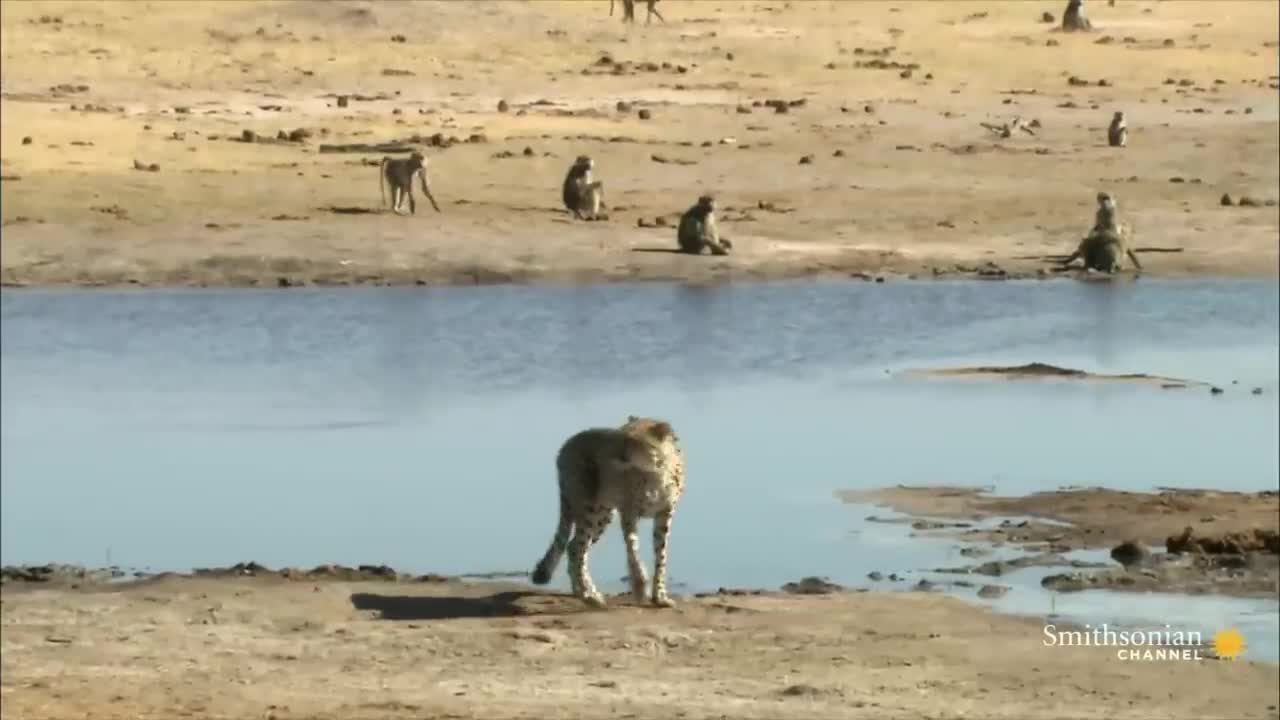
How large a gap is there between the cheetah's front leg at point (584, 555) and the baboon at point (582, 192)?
53.5 feet

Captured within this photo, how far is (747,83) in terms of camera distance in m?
40.9

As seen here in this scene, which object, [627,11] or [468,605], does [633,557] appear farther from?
[627,11]

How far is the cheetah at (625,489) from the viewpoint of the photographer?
12734 mm

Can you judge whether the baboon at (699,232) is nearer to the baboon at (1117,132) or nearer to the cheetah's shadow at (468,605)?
the baboon at (1117,132)

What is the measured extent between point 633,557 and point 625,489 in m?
0.29

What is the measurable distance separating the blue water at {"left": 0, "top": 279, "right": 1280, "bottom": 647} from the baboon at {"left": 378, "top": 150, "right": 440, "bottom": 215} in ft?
8.96

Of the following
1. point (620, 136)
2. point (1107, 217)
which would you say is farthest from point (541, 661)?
point (620, 136)

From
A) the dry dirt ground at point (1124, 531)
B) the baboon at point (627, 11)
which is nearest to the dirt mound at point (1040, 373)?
the dry dirt ground at point (1124, 531)

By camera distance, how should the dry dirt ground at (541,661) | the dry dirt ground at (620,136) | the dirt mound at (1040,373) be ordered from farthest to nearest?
the dry dirt ground at (620,136) < the dirt mound at (1040,373) < the dry dirt ground at (541,661)

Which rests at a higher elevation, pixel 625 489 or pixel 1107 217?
pixel 1107 217

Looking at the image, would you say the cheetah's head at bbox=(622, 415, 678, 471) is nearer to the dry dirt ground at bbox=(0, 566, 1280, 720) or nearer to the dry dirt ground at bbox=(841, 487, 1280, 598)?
the dry dirt ground at bbox=(0, 566, 1280, 720)

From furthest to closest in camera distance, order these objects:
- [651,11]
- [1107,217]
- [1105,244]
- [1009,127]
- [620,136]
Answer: [651,11] → [1009,127] → [620,136] → [1107,217] → [1105,244]

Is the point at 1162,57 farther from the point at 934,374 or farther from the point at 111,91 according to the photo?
the point at 934,374

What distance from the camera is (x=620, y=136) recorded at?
115ft
